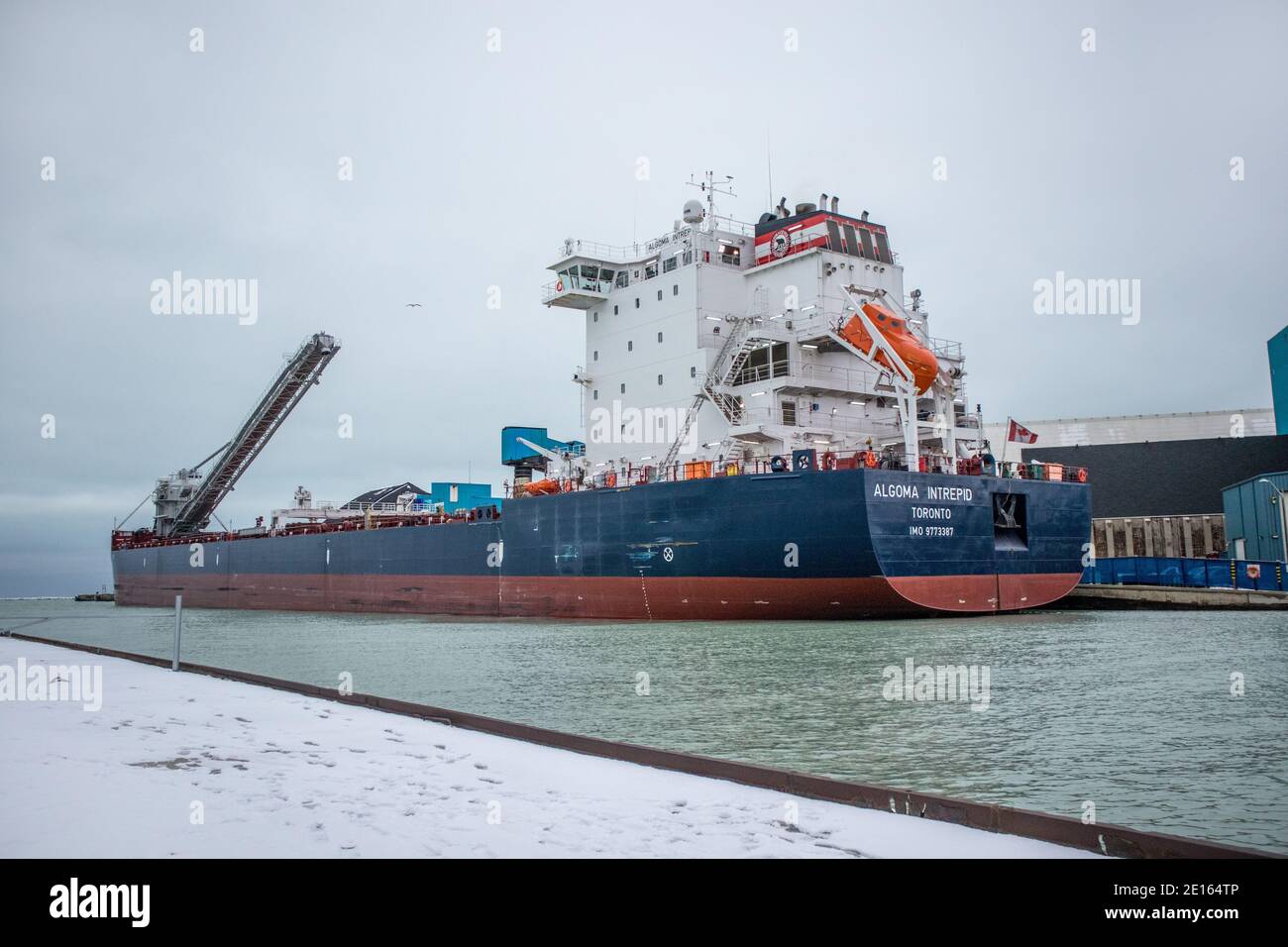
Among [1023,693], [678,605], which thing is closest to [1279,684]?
[1023,693]

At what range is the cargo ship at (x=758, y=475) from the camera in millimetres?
18984

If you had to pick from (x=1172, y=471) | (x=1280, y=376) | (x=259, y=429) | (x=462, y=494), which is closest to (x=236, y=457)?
(x=259, y=429)

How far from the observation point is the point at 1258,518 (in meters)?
29.3

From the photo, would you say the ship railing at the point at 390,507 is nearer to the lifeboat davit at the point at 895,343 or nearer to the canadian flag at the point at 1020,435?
the lifeboat davit at the point at 895,343

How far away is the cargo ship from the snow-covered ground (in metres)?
13.6

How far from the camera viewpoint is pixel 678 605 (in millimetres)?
21156

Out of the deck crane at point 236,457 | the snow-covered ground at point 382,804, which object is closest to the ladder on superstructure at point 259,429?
the deck crane at point 236,457

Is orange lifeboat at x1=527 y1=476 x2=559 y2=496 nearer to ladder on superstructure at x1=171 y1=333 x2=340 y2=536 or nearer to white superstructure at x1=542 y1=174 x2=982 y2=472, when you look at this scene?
white superstructure at x1=542 y1=174 x2=982 y2=472

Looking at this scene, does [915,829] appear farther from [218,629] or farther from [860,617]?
[218,629]

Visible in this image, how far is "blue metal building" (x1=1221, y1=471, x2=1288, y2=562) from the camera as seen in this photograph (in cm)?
2745

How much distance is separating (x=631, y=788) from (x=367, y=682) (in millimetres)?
7569

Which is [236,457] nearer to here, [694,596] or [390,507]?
[390,507]

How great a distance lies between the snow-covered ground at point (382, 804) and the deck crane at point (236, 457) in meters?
28.5
